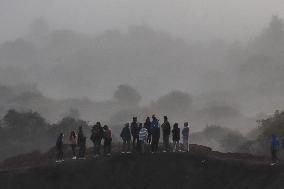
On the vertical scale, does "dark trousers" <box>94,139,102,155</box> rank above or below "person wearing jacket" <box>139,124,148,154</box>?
below

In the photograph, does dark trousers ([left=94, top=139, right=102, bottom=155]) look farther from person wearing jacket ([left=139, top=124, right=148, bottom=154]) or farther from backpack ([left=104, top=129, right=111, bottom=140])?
person wearing jacket ([left=139, top=124, right=148, bottom=154])

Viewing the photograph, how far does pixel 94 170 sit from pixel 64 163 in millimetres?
2799

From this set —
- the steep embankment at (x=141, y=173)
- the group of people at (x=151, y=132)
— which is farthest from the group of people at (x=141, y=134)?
the steep embankment at (x=141, y=173)

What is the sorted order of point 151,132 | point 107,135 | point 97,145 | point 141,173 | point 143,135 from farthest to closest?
point 97,145, point 107,135, point 151,132, point 141,173, point 143,135

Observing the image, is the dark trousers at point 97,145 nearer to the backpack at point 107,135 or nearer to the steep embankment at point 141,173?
the backpack at point 107,135

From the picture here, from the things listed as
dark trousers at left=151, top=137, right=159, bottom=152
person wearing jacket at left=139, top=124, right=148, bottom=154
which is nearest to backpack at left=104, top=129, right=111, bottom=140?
person wearing jacket at left=139, top=124, right=148, bottom=154

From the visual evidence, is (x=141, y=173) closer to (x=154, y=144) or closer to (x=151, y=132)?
(x=154, y=144)

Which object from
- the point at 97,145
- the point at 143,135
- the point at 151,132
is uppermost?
the point at 151,132

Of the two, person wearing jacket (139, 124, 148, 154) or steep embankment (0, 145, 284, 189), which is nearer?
steep embankment (0, 145, 284, 189)

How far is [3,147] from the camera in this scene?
125250 millimetres

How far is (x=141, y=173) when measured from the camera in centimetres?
4069

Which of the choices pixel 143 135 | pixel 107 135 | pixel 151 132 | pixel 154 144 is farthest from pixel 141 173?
pixel 107 135

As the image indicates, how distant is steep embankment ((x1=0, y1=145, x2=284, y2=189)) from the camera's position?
38.1 metres

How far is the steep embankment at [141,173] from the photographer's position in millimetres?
38125
